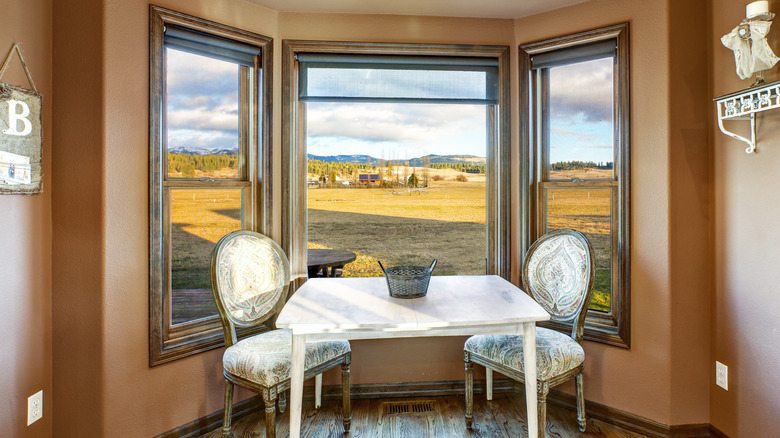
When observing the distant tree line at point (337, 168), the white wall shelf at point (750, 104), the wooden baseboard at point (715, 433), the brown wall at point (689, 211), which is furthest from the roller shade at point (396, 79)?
the wooden baseboard at point (715, 433)

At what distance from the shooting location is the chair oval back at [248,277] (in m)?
2.03

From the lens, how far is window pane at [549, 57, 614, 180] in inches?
93.7

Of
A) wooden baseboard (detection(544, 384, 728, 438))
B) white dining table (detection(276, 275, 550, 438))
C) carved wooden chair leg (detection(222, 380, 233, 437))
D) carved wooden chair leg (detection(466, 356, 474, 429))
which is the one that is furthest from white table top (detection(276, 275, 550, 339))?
wooden baseboard (detection(544, 384, 728, 438))

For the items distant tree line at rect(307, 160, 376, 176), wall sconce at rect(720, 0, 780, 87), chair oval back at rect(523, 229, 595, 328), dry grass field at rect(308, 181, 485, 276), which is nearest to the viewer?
wall sconce at rect(720, 0, 780, 87)

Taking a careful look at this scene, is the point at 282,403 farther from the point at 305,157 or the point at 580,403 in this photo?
the point at 580,403

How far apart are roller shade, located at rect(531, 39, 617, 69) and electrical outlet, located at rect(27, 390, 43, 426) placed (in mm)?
3196

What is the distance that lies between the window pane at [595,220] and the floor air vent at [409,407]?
1.20 metres

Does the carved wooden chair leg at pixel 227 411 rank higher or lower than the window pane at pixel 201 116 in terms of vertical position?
lower

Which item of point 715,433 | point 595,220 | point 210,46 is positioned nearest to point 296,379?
point 210,46

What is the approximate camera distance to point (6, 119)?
156 cm

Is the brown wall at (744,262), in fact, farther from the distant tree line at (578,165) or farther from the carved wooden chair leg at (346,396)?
the carved wooden chair leg at (346,396)

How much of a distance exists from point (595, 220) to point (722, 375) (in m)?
1.00

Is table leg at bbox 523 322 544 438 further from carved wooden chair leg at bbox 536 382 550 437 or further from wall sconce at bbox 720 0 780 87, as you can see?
wall sconce at bbox 720 0 780 87

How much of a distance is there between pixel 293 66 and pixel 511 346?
2122 millimetres
